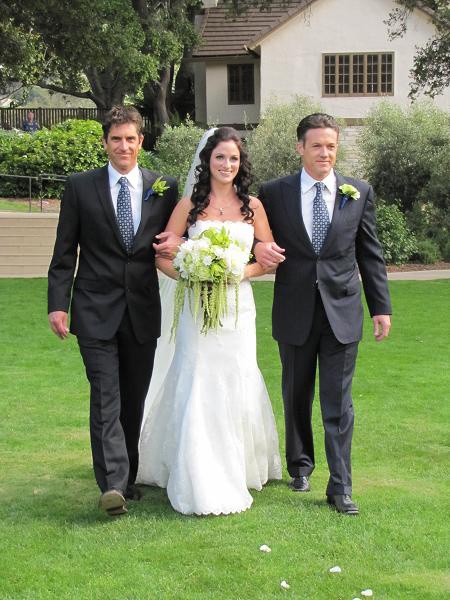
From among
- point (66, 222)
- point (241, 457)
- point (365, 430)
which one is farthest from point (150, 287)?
point (365, 430)

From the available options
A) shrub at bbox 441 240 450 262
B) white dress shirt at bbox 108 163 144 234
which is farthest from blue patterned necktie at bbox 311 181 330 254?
shrub at bbox 441 240 450 262

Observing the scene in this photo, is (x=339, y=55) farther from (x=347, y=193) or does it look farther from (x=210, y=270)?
(x=210, y=270)

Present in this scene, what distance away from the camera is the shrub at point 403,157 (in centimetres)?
2850

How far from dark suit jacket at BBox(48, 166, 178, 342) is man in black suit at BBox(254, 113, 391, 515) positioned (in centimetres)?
76

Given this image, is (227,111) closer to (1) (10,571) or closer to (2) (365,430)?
(2) (365,430)

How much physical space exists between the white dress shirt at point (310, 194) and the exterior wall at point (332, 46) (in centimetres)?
3690

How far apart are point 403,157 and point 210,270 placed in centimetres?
2294

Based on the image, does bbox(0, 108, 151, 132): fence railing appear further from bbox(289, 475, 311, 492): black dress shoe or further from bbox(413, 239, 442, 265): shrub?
bbox(289, 475, 311, 492): black dress shoe

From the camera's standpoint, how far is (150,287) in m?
6.81

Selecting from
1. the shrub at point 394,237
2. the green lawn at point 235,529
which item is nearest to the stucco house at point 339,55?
the shrub at point 394,237

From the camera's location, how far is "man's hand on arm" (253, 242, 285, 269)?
659 cm

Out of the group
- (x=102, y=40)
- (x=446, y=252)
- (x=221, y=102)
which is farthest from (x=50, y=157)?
(x=221, y=102)

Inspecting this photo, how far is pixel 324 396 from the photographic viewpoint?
675cm

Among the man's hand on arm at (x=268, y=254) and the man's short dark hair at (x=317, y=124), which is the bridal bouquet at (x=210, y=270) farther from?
the man's short dark hair at (x=317, y=124)
